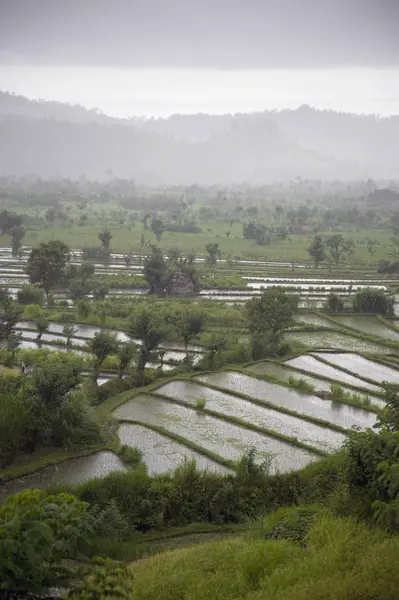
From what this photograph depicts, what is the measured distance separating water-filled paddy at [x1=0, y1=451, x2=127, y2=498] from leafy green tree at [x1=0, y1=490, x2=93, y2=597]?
577cm

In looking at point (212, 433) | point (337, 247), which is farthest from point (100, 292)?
point (337, 247)

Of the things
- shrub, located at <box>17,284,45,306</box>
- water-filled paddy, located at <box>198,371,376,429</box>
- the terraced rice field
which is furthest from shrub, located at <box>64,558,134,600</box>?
shrub, located at <box>17,284,45,306</box>

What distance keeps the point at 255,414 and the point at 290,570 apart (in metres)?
10.2

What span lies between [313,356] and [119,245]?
108 ft

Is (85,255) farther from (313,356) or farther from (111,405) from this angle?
(111,405)

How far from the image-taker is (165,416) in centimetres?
1728

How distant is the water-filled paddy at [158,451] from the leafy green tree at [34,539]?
20.8 feet

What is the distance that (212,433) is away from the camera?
639 inches

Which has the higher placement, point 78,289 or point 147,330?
point 78,289

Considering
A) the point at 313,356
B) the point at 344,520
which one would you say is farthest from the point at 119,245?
the point at 344,520

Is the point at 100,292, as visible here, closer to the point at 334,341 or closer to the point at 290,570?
the point at 334,341

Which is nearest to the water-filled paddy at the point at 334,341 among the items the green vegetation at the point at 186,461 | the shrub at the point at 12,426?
the green vegetation at the point at 186,461

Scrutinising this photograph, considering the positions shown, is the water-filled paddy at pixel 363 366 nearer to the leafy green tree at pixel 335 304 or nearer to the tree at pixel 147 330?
the tree at pixel 147 330

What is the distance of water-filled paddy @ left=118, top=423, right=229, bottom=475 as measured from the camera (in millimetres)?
14063
